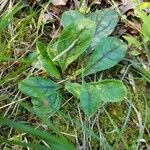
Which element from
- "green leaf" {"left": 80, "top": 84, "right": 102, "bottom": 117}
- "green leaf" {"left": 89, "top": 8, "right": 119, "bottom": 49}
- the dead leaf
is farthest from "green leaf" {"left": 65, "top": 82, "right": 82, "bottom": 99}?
the dead leaf

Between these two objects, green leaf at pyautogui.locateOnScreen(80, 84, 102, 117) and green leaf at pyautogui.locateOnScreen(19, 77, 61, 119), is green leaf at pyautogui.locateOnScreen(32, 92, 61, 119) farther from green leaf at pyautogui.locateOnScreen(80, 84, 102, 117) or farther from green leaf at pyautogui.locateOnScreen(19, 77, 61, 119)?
green leaf at pyautogui.locateOnScreen(80, 84, 102, 117)

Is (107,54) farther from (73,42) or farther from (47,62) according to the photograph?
(47,62)

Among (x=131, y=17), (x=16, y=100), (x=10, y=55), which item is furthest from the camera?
(x=131, y=17)

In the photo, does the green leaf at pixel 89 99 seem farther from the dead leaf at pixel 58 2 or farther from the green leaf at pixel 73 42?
the dead leaf at pixel 58 2

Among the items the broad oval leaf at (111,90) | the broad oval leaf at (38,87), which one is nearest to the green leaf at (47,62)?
the broad oval leaf at (38,87)

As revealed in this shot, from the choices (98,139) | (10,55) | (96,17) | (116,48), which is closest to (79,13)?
(96,17)

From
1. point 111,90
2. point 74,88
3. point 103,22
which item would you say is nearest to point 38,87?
point 74,88

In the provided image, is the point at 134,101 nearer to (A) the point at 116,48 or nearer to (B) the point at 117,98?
(B) the point at 117,98
